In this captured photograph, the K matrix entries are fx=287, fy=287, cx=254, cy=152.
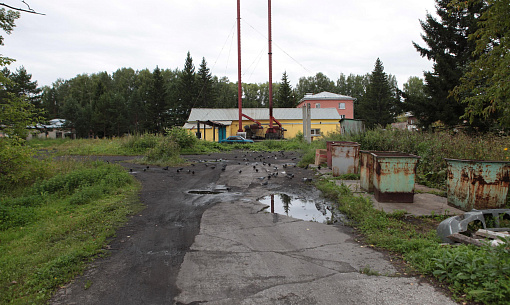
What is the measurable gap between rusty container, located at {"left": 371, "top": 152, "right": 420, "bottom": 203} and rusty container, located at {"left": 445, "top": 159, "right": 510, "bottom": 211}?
992 mm

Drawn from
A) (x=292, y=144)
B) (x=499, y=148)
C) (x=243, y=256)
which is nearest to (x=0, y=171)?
(x=243, y=256)

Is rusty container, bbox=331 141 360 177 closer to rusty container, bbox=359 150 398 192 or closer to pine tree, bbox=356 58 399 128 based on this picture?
rusty container, bbox=359 150 398 192

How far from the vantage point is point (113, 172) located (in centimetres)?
1040

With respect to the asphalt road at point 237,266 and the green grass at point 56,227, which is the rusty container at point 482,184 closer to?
the asphalt road at point 237,266

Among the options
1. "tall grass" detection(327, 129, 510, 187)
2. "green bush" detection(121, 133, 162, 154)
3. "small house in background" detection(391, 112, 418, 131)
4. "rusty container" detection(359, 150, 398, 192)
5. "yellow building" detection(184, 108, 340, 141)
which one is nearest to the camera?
"rusty container" detection(359, 150, 398, 192)

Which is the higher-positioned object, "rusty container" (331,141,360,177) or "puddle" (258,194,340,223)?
"rusty container" (331,141,360,177)

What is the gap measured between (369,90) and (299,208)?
58.6 m

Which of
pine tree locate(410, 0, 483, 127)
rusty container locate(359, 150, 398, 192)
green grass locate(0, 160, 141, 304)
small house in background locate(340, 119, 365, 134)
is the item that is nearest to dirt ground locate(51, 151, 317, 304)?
green grass locate(0, 160, 141, 304)

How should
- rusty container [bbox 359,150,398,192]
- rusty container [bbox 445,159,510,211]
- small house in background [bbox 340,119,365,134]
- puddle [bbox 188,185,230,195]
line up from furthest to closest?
small house in background [bbox 340,119,365,134], puddle [bbox 188,185,230,195], rusty container [bbox 359,150,398,192], rusty container [bbox 445,159,510,211]

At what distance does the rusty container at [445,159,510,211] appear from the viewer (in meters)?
5.91

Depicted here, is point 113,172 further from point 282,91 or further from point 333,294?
point 282,91

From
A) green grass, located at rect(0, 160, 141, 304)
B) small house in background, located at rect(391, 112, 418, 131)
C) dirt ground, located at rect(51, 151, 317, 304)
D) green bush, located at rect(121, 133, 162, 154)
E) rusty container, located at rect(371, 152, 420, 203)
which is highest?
small house in background, located at rect(391, 112, 418, 131)

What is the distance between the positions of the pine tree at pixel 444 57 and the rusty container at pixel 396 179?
17.2 meters

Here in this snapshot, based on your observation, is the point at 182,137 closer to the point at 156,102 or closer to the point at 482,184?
the point at 482,184
